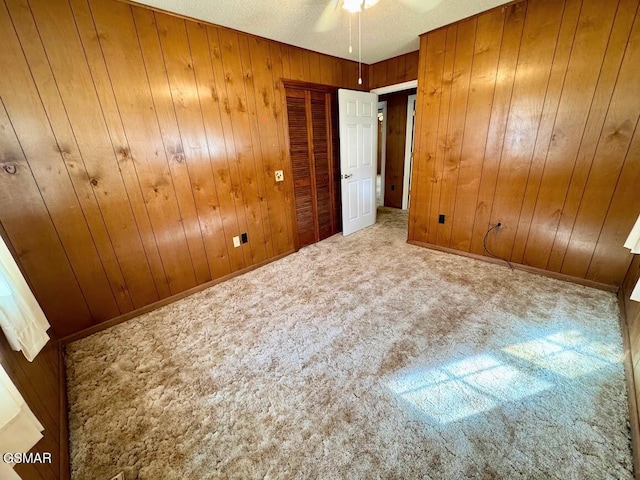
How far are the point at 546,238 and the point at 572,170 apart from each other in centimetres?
64

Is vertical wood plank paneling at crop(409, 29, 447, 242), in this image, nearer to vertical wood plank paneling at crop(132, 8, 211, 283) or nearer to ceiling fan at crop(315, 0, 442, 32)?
ceiling fan at crop(315, 0, 442, 32)

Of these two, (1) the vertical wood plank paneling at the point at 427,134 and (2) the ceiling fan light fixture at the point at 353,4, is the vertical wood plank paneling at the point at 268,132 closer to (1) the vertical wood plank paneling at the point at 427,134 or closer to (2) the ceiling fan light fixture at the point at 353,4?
(2) the ceiling fan light fixture at the point at 353,4

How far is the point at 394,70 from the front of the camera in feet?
11.3

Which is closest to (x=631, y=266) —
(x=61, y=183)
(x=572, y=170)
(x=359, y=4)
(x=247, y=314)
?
(x=572, y=170)

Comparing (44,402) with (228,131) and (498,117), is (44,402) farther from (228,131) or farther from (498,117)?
(498,117)

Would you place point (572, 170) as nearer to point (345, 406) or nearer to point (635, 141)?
point (635, 141)

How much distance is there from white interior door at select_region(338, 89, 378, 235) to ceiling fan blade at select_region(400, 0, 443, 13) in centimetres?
122

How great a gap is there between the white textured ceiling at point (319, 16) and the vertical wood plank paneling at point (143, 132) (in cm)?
28

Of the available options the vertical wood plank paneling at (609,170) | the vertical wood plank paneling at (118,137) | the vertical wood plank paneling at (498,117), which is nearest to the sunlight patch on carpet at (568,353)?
the vertical wood plank paneling at (609,170)

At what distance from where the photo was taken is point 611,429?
1219 millimetres

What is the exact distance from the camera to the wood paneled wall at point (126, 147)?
168 centimetres

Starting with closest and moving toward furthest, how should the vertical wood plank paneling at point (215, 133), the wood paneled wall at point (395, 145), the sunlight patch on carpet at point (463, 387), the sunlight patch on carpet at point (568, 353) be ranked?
the sunlight patch on carpet at point (463, 387) → the sunlight patch on carpet at point (568, 353) → the vertical wood plank paneling at point (215, 133) → the wood paneled wall at point (395, 145)

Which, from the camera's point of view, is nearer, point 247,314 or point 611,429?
point 611,429

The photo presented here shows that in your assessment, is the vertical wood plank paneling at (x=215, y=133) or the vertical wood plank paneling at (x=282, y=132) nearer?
the vertical wood plank paneling at (x=215, y=133)
